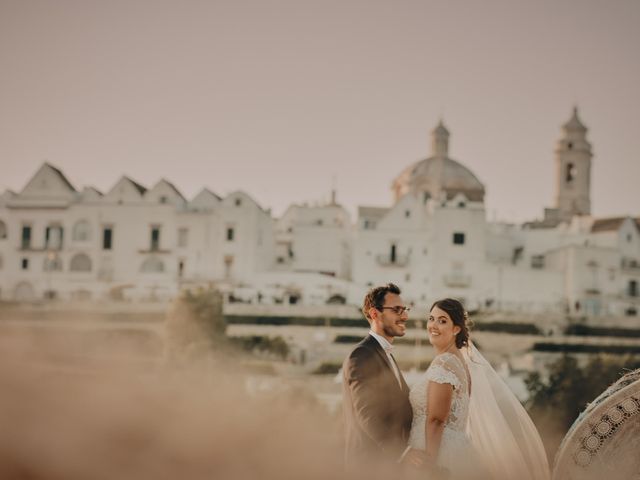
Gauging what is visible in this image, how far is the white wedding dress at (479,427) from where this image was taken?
558 centimetres

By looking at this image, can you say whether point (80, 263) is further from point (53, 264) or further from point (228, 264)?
point (228, 264)

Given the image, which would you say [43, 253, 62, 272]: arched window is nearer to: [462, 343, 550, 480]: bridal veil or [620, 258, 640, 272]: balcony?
[620, 258, 640, 272]: balcony

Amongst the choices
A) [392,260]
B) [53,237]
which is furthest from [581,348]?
[53,237]

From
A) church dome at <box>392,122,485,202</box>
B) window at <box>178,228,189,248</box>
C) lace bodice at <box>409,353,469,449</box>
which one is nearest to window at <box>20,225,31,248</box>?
window at <box>178,228,189,248</box>

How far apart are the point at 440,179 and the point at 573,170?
41.7 feet

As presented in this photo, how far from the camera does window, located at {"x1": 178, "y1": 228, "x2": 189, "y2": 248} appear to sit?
50438mm

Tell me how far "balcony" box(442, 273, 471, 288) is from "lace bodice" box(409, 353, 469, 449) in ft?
148

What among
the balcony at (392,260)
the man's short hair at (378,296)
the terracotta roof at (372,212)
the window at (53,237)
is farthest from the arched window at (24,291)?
the man's short hair at (378,296)

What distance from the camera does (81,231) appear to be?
5084cm

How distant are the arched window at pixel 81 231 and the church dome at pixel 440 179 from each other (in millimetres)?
21037

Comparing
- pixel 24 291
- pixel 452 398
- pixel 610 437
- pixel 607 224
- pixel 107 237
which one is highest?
pixel 607 224

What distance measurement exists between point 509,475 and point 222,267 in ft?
146

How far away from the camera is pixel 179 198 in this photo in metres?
51.4

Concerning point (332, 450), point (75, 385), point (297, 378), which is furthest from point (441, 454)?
point (297, 378)
